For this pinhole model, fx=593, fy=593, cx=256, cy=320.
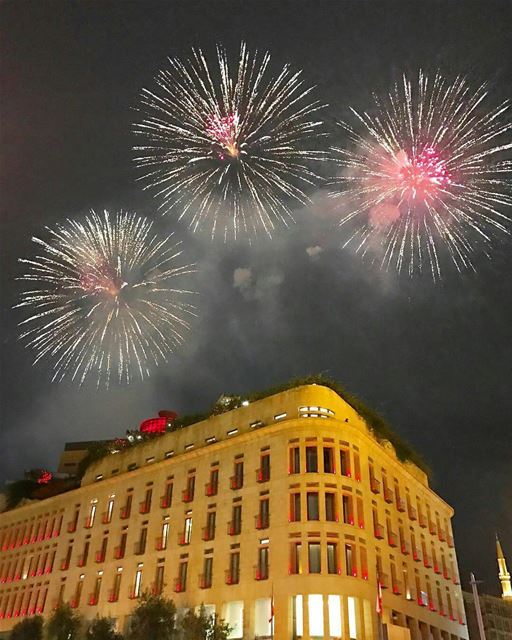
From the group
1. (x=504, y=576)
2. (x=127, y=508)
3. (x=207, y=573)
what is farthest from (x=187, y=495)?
(x=504, y=576)

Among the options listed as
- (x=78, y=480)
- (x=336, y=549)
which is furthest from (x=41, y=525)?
(x=336, y=549)

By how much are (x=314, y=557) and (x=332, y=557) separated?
4.57 feet

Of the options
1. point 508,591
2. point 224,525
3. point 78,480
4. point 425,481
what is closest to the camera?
point 224,525

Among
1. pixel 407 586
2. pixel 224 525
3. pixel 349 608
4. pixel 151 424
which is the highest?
pixel 151 424

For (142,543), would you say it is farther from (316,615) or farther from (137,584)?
(316,615)

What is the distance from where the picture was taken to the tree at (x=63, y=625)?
57219 millimetres

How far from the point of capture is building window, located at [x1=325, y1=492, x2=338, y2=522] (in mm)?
47625

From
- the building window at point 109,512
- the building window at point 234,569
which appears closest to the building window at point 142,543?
the building window at point 109,512

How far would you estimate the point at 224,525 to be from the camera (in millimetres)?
52656

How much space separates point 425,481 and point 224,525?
27.9m

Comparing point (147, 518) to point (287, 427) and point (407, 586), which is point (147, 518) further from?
point (407, 586)

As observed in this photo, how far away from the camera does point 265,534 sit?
4909 centimetres

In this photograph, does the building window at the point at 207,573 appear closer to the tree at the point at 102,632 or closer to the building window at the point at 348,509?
the tree at the point at 102,632

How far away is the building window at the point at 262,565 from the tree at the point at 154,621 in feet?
29.0
